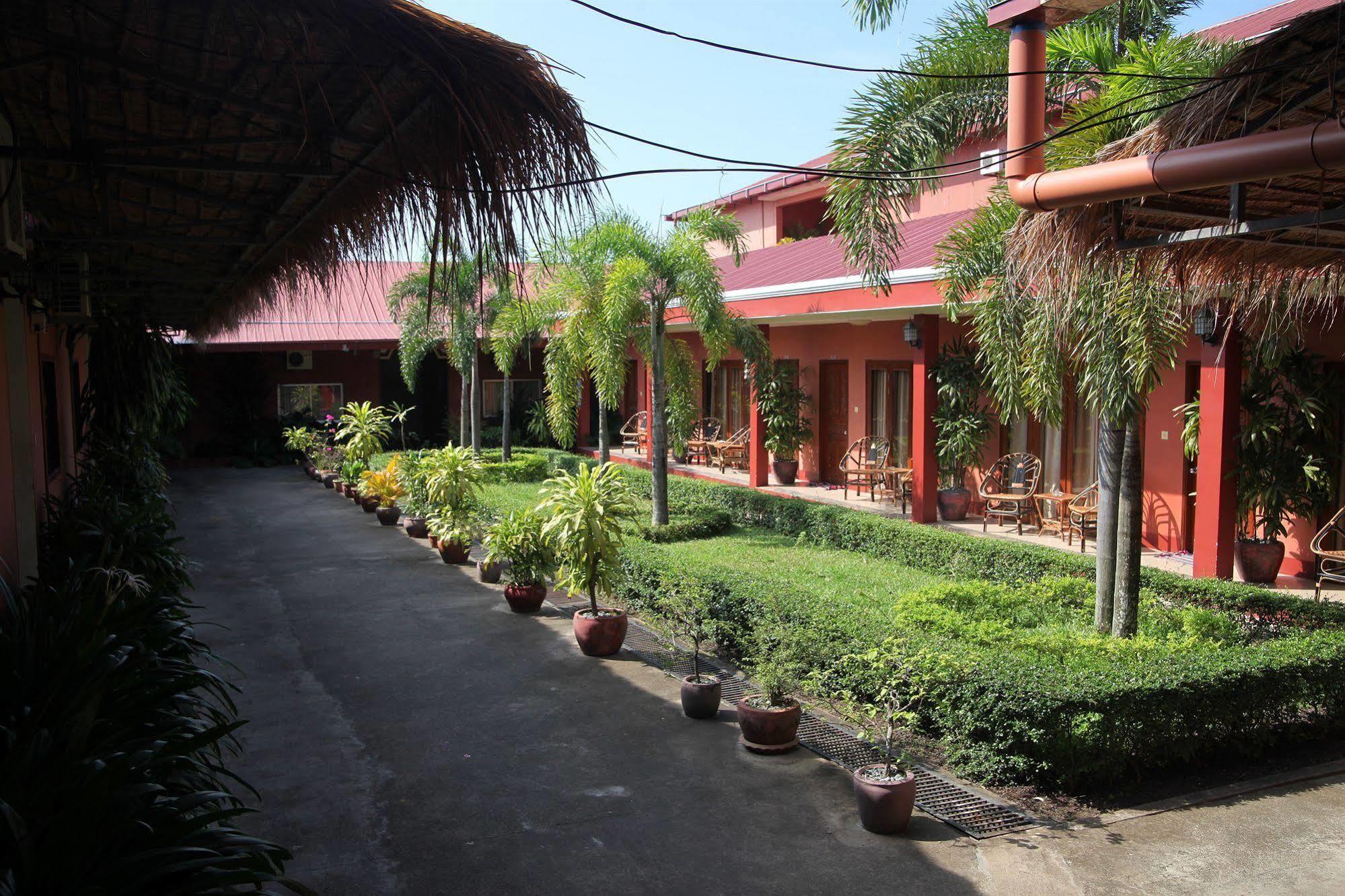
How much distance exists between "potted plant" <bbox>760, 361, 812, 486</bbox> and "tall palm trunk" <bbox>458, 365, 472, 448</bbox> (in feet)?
21.7

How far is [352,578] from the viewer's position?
11836 millimetres

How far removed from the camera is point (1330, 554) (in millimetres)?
8812

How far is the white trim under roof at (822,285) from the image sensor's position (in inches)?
452

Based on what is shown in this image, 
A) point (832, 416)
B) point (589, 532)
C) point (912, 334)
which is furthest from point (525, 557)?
point (832, 416)

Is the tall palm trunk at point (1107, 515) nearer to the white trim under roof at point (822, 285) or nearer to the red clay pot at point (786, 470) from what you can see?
the white trim under roof at point (822, 285)

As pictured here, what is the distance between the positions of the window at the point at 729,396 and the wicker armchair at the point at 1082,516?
29.4 ft

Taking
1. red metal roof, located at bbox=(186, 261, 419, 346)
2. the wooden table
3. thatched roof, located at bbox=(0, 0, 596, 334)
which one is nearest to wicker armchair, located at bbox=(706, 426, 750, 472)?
the wooden table

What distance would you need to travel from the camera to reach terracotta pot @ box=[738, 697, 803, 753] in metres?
6.34

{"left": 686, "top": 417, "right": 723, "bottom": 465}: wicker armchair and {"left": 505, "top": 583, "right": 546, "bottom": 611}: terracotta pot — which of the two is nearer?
{"left": 505, "top": 583, "right": 546, "bottom": 611}: terracotta pot

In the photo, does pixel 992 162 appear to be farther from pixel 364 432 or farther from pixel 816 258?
pixel 364 432

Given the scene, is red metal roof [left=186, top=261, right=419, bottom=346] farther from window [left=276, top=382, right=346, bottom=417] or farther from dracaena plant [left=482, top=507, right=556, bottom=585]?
dracaena plant [left=482, top=507, right=556, bottom=585]

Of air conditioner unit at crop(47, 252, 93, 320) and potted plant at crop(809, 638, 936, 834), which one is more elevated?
air conditioner unit at crop(47, 252, 93, 320)

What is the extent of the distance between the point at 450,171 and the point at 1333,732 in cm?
654

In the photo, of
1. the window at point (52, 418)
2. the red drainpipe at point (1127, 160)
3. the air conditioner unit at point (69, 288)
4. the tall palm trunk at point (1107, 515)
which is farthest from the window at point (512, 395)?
the red drainpipe at point (1127, 160)
